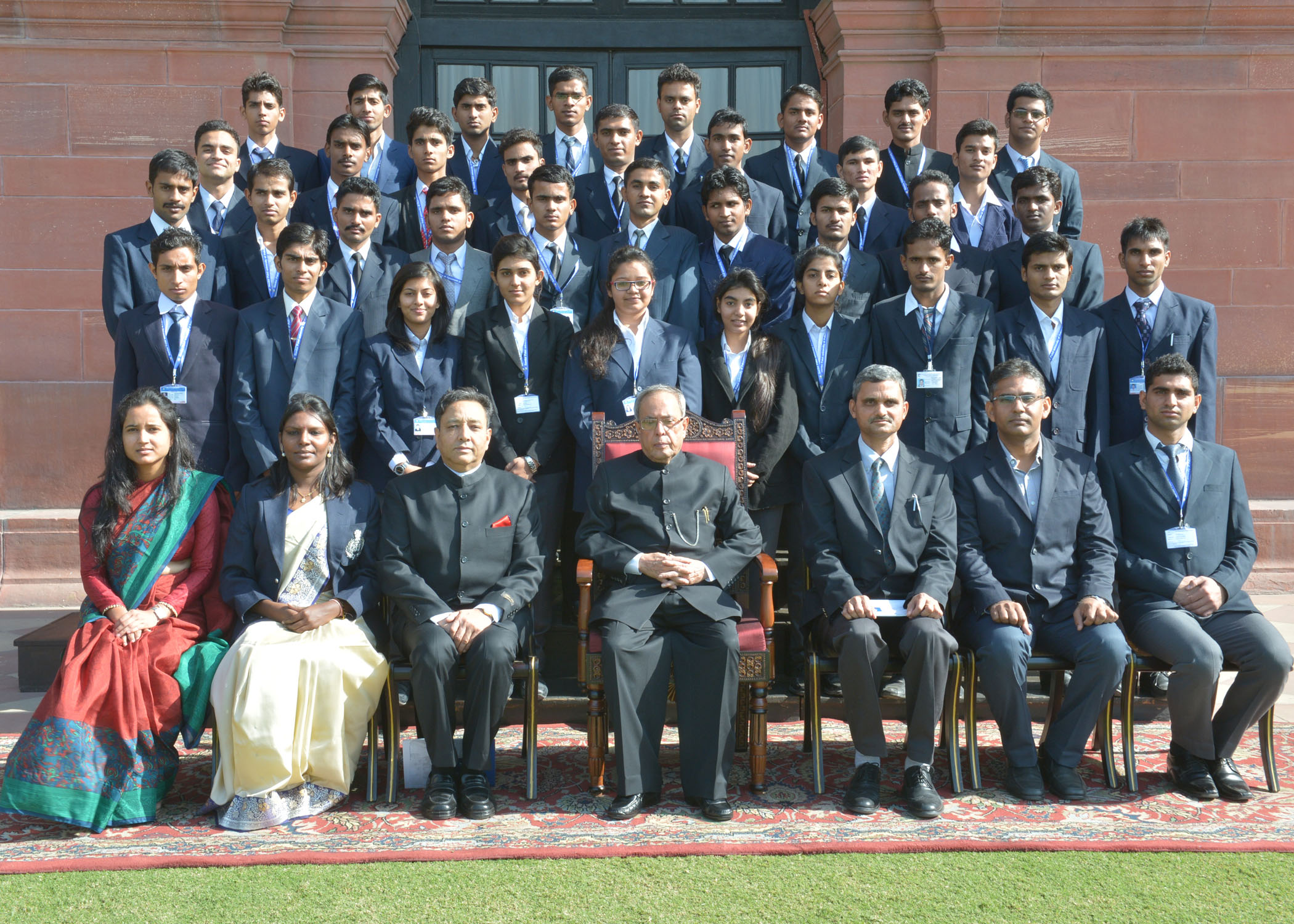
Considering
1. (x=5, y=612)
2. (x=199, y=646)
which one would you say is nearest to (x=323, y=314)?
(x=199, y=646)

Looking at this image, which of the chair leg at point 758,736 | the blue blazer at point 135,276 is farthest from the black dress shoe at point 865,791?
the blue blazer at point 135,276

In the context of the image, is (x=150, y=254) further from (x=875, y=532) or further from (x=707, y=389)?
(x=875, y=532)

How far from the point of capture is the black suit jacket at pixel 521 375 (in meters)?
5.13

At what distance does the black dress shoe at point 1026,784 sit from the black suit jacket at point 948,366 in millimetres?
1413

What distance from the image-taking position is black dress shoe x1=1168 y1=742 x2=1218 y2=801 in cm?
411

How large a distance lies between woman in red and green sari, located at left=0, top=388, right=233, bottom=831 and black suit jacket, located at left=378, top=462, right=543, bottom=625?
2.22ft

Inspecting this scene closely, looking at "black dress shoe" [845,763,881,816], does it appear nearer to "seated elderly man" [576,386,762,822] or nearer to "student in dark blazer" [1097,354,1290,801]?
"seated elderly man" [576,386,762,822]

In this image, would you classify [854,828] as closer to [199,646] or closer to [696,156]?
Answer: [199,646]

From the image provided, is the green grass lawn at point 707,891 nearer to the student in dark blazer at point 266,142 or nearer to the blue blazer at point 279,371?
the blue blazer at point 279,371

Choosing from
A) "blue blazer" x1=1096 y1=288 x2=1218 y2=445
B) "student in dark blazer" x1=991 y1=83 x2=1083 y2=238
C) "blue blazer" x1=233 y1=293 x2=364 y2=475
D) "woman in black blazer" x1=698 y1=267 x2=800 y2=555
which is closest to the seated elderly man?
"woman in black blazer" x1=698 y1=267 x2=800 y2=555

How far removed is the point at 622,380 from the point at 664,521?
873 mm

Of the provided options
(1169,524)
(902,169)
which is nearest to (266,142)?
(902,169)

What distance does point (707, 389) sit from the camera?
5.21 meters

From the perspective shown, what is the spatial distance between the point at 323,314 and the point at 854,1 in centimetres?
461
